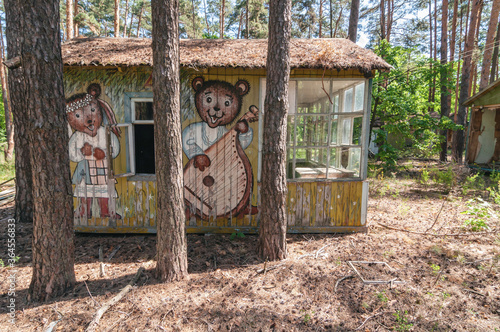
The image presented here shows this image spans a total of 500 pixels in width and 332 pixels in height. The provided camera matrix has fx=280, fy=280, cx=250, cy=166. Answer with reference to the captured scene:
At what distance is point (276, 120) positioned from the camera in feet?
12.4

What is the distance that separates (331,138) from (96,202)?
4.48m

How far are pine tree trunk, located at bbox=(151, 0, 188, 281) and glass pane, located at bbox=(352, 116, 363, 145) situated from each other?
340cm

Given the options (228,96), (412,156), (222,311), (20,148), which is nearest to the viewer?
(222,311)

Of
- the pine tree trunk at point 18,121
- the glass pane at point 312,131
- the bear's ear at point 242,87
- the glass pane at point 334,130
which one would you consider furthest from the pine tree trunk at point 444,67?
the pine tree trunk at point 18,121

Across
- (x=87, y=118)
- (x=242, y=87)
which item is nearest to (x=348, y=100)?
(x=242, y=87)

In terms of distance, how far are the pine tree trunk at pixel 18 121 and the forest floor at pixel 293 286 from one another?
26.3 inches

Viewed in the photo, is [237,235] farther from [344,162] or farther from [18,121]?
[18,121]

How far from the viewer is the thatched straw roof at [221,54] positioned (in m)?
4.55

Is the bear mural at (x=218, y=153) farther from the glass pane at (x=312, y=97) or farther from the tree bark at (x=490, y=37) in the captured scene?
the tree bark at (x=490, y=37)

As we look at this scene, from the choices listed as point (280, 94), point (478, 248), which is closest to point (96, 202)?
point (280, 94)

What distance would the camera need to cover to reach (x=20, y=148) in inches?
219

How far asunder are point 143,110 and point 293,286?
3.92 metres

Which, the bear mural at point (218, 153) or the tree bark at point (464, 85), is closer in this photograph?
the bear mural at point (218, 153)

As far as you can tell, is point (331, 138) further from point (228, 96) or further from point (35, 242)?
point (35, 242)
